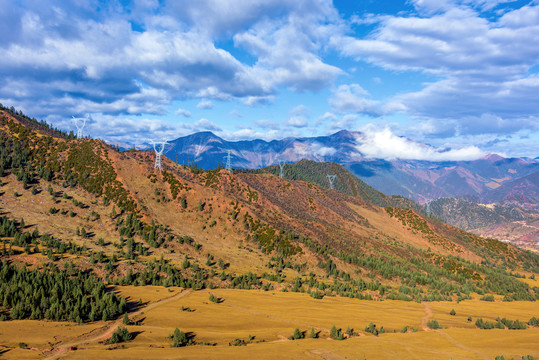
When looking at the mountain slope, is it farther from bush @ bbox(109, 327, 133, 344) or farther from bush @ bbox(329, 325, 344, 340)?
bush @ bbox(329, 325, 344, 340)

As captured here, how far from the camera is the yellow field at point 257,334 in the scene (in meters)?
24.0

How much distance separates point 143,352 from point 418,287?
230 ft

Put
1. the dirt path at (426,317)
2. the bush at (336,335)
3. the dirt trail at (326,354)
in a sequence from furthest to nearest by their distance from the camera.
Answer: the dirt path at (426,317), the bush at (336,335), the dirt trail at (326,354)

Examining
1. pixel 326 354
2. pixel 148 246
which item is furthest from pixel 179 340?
pixel 148 246

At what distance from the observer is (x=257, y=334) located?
30500 mm

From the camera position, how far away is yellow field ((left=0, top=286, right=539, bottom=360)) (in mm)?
24000

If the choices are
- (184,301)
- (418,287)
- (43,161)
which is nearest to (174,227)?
(184,301)

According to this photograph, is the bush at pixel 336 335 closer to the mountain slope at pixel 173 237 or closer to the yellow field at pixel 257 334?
the yellow field at pixel 257 334

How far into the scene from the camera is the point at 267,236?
258ft

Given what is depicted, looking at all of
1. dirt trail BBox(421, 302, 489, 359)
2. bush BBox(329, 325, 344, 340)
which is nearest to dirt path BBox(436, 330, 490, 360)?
dirt trail BBox(421, 302, 489, 359)

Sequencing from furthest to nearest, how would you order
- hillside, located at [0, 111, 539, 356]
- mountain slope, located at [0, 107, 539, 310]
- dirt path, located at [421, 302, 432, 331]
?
mountain slope, located at [0, 107, 539, 310]
dirt path, located at [421, 302, 432, 331]
hillside, located at [0, 111, 539, 356]

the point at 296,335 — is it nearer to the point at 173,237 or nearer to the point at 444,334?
the point at 444,334

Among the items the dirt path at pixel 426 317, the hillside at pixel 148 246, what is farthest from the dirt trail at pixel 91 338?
the dirt path at pixel 426 317

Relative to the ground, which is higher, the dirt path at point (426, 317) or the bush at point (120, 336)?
the bush at point (120, 336)
